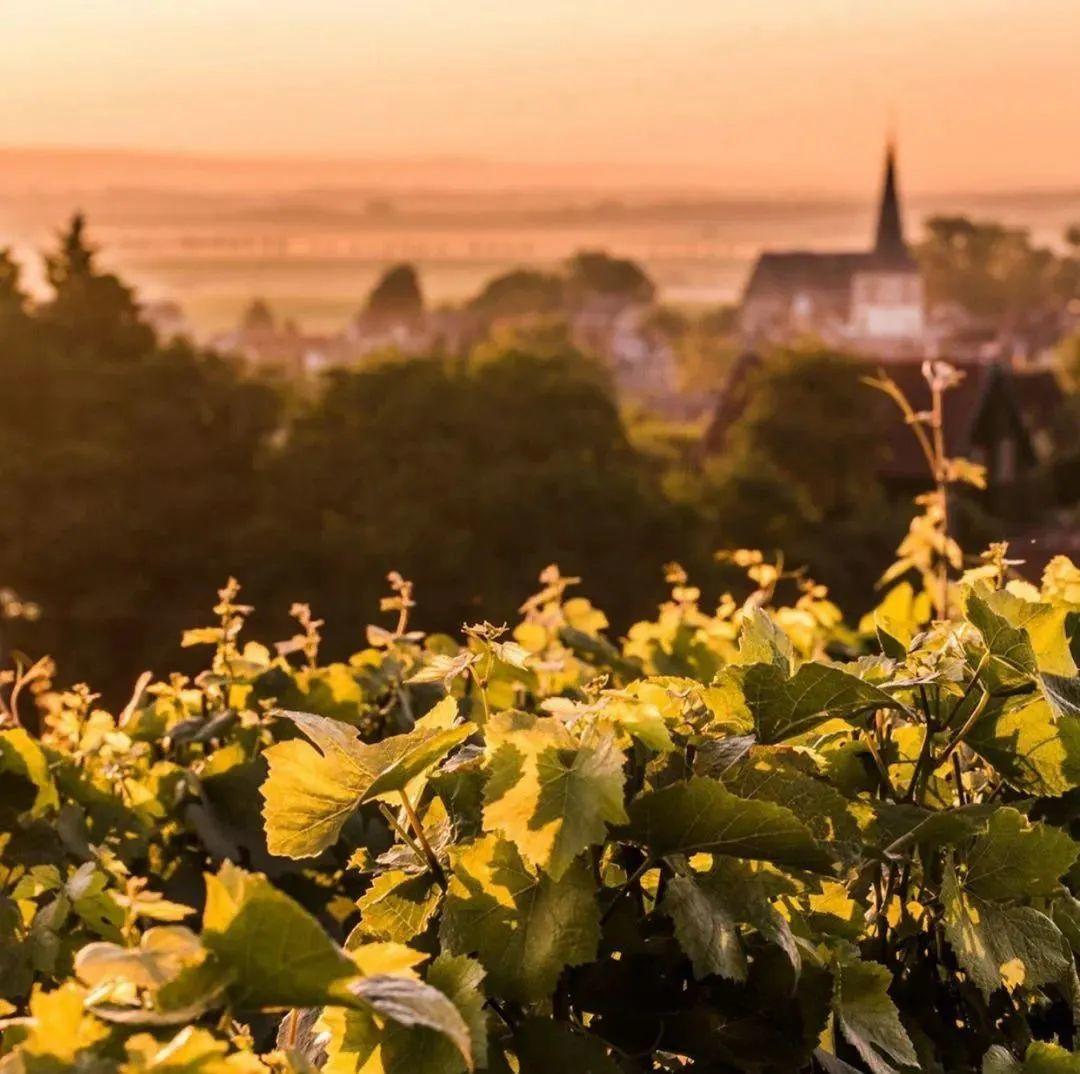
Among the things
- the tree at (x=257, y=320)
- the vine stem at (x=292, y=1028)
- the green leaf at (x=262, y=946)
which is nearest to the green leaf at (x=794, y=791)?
the vine stem at (x=292, y=1028)

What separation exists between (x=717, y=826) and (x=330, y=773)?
1.22 feet

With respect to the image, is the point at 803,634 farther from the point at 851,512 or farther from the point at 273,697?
the point at 851,512

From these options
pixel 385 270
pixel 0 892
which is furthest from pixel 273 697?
pixel 385 270

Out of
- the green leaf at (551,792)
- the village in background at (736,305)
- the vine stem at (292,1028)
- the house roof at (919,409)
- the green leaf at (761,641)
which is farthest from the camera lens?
the village in background at (736,305)

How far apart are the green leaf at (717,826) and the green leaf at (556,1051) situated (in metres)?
0.18

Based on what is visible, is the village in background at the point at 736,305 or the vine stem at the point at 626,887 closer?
the vine stem at the point at 626,887

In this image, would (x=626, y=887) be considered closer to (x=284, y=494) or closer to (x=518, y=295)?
(x=284, y=494)

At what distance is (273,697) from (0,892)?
0.85 m

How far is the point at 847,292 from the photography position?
391 feet

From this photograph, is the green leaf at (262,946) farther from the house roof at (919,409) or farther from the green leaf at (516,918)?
the house roof at (919,409)

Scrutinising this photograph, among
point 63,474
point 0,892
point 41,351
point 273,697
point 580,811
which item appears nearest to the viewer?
point 580,811

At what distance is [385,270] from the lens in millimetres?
111562

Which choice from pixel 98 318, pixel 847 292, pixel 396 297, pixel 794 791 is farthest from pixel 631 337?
pixel 794 791

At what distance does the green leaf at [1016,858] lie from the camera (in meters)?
1.93
